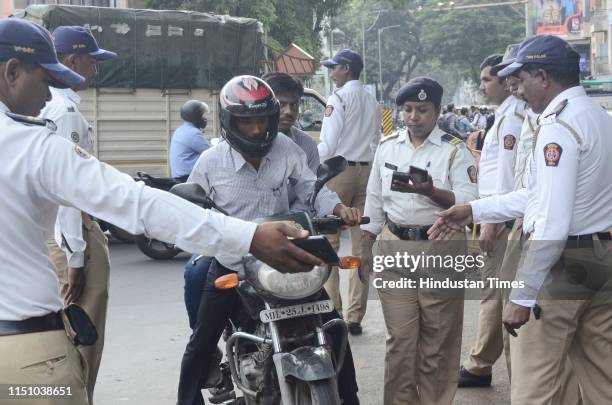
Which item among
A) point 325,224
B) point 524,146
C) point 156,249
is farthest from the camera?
point 156,249

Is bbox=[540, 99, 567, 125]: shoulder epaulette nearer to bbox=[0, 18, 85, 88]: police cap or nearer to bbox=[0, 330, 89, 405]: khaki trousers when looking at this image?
bbox=[0, 18, 85, 88]: police cap

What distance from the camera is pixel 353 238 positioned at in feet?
24.7

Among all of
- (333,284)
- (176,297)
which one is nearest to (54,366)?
(333,284)

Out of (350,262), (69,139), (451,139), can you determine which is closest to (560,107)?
(350,262)

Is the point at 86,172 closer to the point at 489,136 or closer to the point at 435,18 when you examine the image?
the point at 489,136

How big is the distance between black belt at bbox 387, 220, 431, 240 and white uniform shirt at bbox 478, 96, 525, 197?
75 cm

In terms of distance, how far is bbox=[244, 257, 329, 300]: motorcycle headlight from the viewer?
3502 millimetres

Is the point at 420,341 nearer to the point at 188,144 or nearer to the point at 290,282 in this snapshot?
the point at 290,282

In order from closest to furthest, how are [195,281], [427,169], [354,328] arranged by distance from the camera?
[195,281], [427,169], [354,328]

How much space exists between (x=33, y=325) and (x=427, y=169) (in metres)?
2.76

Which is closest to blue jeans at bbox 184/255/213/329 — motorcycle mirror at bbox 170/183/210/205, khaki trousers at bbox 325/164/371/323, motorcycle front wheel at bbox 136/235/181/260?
motorcycle mirror at bbox 170/183/210/205

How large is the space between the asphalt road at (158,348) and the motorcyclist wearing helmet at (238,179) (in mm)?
1288

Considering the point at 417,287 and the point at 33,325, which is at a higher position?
the point at 33,325

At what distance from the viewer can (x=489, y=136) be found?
18.9 ft
